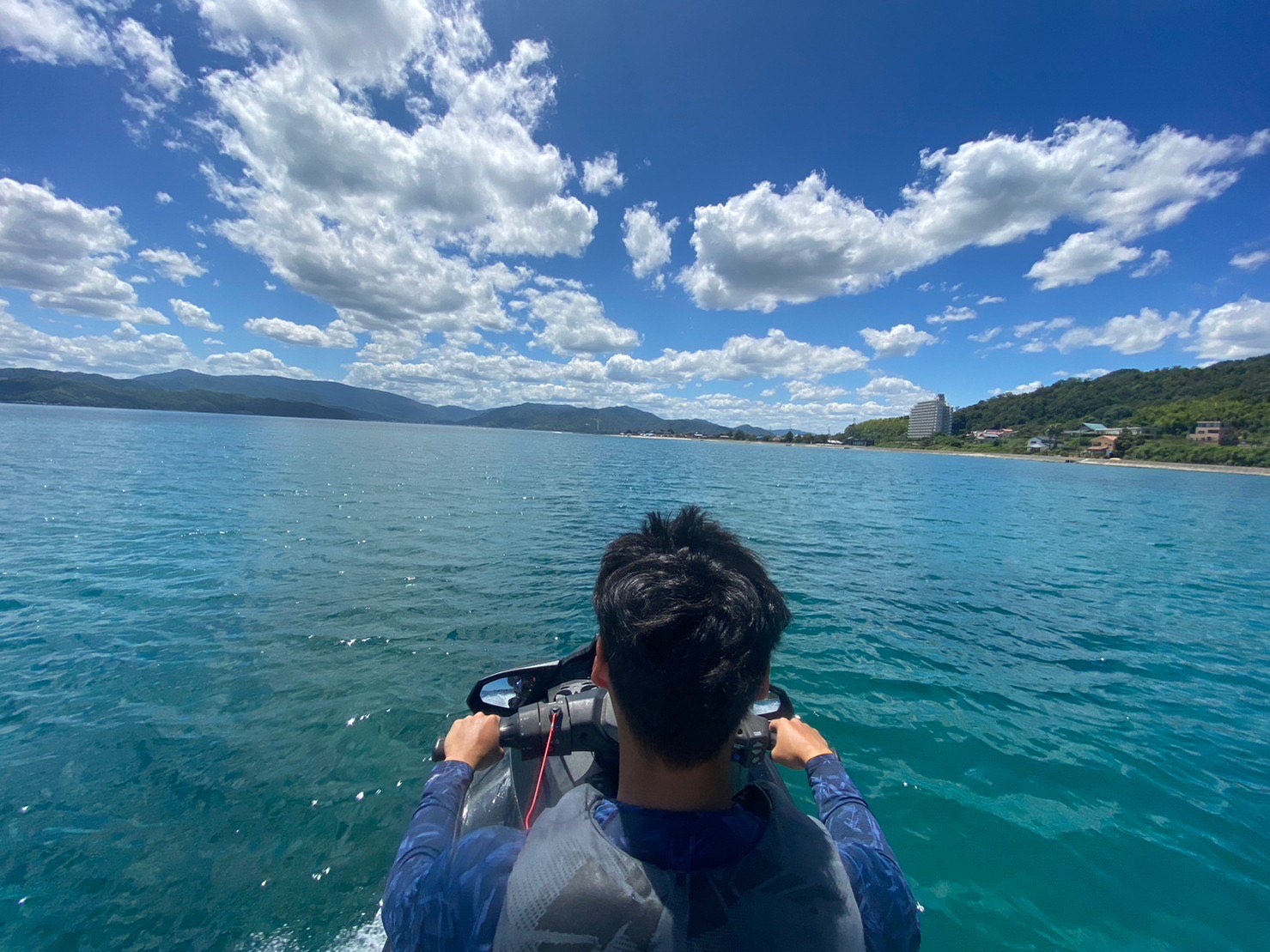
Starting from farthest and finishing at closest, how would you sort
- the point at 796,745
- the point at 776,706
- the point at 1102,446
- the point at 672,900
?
the point at 1102,446
the point at 776,706
the point at 796,745
the point at 672,900

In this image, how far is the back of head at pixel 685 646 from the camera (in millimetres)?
1704

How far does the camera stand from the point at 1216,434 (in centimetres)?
11319

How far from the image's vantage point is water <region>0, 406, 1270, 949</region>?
4074 millimetres

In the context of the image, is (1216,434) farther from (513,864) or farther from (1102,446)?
(513,864)

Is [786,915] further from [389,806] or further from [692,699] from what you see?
[389,806]

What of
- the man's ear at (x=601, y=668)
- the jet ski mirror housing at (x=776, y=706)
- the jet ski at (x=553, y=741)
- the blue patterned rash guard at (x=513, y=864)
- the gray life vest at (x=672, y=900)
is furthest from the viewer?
the jet ski mirror housing at (x=776, y=706)

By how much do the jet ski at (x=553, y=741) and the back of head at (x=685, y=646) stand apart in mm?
155

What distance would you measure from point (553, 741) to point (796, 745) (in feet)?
4.97

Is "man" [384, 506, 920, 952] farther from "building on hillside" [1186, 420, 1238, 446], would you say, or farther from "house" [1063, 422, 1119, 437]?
"house" [1063, 422, 1119, 437]

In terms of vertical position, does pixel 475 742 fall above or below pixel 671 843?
below

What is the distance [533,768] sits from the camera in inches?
161

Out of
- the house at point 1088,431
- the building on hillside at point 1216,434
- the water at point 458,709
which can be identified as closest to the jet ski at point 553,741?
the water at point 458,709

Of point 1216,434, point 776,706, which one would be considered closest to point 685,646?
point 776,706

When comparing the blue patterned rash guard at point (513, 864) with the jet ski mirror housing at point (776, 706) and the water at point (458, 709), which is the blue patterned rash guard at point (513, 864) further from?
the water at point (458, 709)
